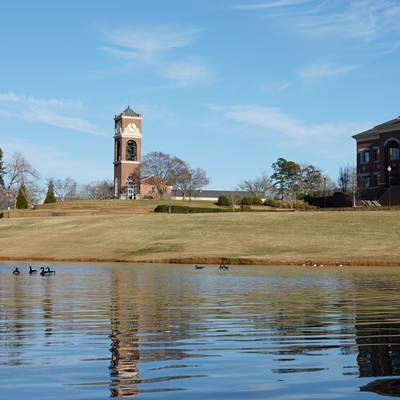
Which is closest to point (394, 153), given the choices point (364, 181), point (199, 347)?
point (364, 181)

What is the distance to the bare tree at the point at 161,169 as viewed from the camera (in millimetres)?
180000

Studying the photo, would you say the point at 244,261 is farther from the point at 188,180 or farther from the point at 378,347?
the point at 188,180

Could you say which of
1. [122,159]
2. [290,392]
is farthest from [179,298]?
[122,159]

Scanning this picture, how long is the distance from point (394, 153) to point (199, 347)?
107m

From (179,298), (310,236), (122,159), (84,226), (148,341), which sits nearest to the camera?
(148,341)

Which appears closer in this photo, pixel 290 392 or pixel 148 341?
pixel 290 392

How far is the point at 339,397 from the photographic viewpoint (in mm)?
7789

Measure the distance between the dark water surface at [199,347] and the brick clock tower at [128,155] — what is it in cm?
16044

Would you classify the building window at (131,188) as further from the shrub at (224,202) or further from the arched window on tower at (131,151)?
the shrub at (224,202)

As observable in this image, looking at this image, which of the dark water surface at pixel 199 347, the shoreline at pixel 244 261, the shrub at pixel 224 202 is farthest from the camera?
the shrub at pixel 224 202

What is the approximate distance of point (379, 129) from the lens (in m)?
116

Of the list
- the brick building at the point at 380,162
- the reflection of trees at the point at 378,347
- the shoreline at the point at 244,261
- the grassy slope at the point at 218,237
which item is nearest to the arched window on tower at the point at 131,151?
the brick building at the point at 380,162

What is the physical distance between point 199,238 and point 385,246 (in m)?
18.5

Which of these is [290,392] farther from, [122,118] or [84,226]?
[122,118]
